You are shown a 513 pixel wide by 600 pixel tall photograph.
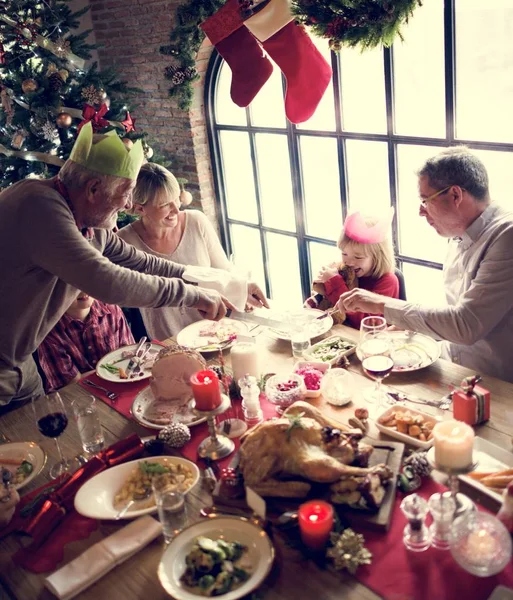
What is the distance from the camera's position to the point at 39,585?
1461mm

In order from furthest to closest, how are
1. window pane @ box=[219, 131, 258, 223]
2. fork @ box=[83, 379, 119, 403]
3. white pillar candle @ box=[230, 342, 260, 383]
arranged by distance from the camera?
window pane @ box=[219, 131, 258, 223]
fork @ box=[83, 379, 119, 403]
white pillar candle @ box=[230, 342, 260, 383]

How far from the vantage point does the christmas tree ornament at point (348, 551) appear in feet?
4.50

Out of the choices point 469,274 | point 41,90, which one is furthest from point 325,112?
point 469,274

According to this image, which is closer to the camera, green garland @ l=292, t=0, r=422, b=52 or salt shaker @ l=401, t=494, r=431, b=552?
salt shaker @ l=401, t=494, r=431, b=552

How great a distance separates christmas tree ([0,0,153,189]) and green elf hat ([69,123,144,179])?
1288mm

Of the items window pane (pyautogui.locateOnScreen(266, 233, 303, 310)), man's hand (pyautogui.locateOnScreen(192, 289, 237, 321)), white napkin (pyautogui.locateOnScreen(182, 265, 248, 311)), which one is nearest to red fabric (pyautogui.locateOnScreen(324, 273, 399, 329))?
white napkin (pyautogui.locateOnScreen(182, 265, 248, 311))

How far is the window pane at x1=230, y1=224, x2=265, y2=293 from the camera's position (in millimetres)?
4691

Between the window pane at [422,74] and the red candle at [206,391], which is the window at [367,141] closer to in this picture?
the window pane at [422,74]

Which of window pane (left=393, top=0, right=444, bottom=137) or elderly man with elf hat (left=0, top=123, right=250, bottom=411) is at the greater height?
window pane (left=393, top=0, right=444, bottom=137)

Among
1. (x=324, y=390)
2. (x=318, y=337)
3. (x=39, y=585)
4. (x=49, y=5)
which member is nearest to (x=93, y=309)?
(x=318, y=337)

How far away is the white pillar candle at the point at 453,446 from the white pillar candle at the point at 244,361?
33.2 inches

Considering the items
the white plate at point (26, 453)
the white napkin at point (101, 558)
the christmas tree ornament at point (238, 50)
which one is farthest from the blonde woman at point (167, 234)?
the white napkin at point (101, 558)

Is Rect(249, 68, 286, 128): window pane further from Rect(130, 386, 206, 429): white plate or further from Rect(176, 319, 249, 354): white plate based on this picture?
Rect(130, 386, 206, 429): white plate

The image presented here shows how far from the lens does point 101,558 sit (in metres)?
1.48
